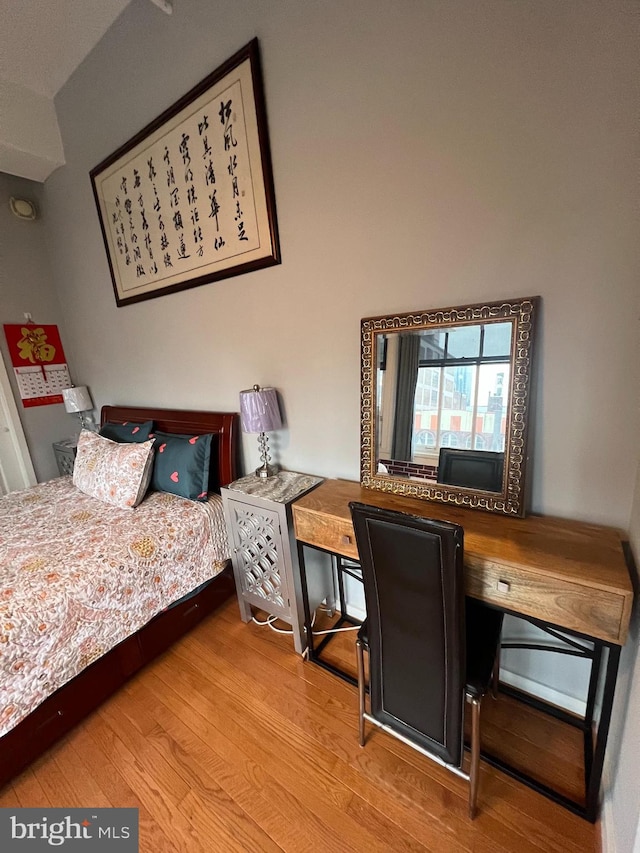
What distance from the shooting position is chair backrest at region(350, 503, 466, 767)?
3.03 feet

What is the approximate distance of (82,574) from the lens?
1.39 m

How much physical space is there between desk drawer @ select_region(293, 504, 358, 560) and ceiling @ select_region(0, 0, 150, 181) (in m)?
2.54

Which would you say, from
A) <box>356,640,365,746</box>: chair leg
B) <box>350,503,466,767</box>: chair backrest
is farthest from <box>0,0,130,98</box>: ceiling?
<box>356,640,365,746</box>: chair leg

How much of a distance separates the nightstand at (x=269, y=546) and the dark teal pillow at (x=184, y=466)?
301 mm

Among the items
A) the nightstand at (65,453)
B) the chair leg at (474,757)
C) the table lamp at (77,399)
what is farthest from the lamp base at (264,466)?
the table lamp at (77,399)

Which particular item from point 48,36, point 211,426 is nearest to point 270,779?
point 211,426

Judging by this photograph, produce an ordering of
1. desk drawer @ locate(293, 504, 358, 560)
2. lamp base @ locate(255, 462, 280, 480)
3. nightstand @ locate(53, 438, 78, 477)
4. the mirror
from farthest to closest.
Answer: nightstand @ locate(53, 438, 78, 477)
lamp base @ locate(255, 462, 280, 480)
desk drawer @ locate(293, 504, 358, 560)
the mirror

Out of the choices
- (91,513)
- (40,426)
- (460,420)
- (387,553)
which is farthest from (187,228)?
(40,426)

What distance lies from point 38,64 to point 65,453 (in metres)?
2.70

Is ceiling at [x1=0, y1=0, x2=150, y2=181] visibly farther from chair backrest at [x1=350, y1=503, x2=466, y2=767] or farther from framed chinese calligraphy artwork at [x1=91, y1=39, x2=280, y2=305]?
chair backrest at [x1=350, y1=503, x2=466, y2=767]

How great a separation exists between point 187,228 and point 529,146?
1711mm

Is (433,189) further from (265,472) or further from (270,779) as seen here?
(270,779)

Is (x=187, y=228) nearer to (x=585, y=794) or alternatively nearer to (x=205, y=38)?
(x=205, y=38)

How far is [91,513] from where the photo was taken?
6.32ft
